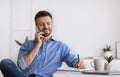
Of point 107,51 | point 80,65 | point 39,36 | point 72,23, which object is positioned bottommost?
point 107,51

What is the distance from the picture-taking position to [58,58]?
1919mm

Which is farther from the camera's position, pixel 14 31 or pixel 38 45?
pixel 14 31

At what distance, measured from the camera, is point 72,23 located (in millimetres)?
5105

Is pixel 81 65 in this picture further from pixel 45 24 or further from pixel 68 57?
pixel 45 24

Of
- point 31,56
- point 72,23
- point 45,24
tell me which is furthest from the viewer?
point 72,23

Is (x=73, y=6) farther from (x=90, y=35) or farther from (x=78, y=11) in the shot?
A: (x=90, y=35)

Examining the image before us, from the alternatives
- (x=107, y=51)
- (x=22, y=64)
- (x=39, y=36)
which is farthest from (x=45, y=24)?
(x=107, y=51)

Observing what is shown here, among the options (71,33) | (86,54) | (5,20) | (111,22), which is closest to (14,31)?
(5,20)

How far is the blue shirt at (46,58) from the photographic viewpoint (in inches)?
71.7

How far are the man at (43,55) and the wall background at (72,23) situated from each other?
3.10m

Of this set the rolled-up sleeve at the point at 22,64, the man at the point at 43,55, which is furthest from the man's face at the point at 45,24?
the rolled-up sleeve at the point at 22,64

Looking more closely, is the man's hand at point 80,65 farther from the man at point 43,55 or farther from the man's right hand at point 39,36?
the man's right hand at point 39,36

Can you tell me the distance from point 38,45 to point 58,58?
0.19 metres

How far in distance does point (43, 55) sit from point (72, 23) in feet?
10.8
